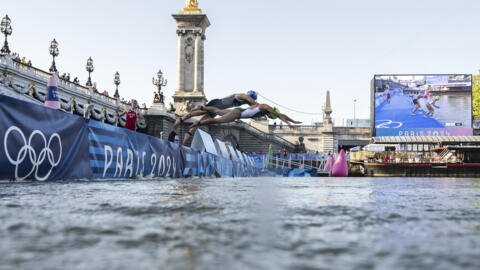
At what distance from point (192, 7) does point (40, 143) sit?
56.0 m

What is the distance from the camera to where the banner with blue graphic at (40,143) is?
6.12m

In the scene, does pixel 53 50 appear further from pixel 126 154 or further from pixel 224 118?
pixel 126 154

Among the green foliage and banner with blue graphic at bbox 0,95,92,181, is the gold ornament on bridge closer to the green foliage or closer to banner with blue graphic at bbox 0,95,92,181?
the green foliage

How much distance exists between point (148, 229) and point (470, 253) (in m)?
1.14

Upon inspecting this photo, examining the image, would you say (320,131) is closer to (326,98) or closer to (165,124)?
(326,98)

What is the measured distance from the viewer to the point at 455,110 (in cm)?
5091

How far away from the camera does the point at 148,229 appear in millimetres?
1939

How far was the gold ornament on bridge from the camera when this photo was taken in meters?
59.5

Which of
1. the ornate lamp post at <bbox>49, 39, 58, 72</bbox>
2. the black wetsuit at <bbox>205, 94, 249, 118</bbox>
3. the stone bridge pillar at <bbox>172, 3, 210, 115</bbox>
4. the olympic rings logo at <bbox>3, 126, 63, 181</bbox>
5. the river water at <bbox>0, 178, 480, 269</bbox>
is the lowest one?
the river water at <bbox>0, 178, 480, 269</bbox>

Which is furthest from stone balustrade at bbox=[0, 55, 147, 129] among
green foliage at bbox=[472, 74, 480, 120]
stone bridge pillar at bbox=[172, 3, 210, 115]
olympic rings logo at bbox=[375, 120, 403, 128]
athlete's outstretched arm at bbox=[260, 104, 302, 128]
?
green foliage at bbox=[472, 74, 480, 120]

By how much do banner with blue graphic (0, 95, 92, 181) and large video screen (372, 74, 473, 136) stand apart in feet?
150

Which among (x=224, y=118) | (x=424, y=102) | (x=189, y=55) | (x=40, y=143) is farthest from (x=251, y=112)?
(x=189, y=55)

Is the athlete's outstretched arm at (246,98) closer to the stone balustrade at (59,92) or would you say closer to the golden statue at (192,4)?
the stone balustrade at (59,92)

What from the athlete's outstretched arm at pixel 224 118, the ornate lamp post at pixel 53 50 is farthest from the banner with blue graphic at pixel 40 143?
the ornate lamp post at pixel 53 50
